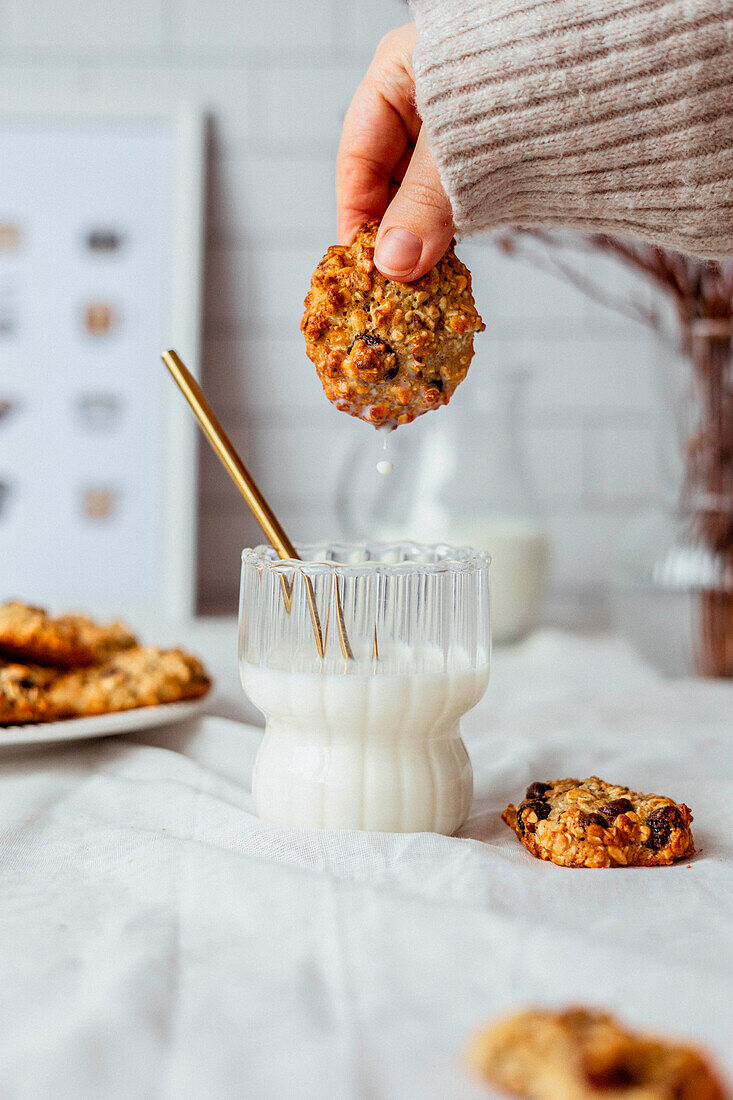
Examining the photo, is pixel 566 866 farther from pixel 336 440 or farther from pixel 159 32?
pixel 159 32

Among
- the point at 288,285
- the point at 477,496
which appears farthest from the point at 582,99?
the point at 288,285

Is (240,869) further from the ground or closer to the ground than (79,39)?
closer to the ground

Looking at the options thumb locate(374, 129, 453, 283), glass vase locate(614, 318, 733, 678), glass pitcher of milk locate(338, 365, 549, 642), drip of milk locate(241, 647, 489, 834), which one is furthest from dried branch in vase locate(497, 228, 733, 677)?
drip of milk locate(241, 647, 489, 834)

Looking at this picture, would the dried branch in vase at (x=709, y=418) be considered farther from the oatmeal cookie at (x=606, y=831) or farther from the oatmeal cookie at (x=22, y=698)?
the oatmeal cookie at (x=22, y=698)

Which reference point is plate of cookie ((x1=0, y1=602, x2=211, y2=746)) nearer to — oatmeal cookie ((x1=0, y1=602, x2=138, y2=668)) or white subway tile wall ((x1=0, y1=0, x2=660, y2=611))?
→ oatmeal cookie ((x1=0, y1=602, x2=138, y2=668))

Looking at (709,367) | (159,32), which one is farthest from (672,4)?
(159,32)
